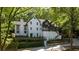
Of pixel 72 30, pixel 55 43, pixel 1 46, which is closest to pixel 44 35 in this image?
pixel 55 43

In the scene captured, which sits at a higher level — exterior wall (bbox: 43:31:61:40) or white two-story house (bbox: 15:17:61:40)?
white two-story house (bbox: 15:17:61:40)

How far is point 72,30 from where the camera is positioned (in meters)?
2.90

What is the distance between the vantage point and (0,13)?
294 cm

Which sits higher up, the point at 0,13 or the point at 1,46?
the point at 0,13

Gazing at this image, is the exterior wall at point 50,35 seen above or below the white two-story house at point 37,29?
below
